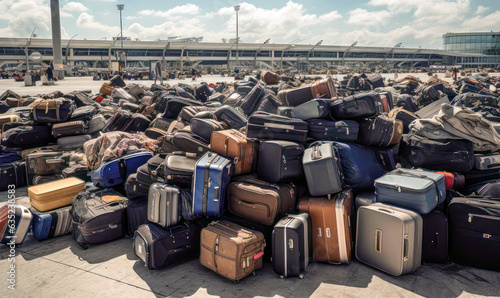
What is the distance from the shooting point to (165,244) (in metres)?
3.19

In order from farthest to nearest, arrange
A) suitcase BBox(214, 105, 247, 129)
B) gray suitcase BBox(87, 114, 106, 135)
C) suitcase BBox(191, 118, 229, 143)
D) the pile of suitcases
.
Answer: gray suitcase BBox(87, 114, 106, 135) < suitcase BBox(214, 105, 247, 129) < suitcase BBox(191, 118, 229, 143) < the pile of suitcases

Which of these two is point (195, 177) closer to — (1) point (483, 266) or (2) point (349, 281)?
(2) point (349, 281)

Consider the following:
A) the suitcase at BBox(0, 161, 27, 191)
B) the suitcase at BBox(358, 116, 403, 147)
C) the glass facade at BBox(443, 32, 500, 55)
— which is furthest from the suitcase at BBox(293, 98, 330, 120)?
the glass facade at BBox(443, 32, 500, 55)

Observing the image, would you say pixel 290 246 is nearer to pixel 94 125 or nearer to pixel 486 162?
pixel 486 162

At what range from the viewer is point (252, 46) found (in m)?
80.0

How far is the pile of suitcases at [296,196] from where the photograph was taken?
9.89 ft

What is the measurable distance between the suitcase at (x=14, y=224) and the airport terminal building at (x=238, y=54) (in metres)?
45.5

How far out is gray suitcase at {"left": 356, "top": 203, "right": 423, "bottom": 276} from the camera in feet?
9.48

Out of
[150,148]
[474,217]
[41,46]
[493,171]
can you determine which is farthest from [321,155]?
[41,46]

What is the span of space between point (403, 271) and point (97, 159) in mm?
4107

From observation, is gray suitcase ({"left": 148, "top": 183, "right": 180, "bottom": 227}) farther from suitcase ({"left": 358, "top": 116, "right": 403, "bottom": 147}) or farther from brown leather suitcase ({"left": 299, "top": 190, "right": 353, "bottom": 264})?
suitcase ({"left": 358, "top": 116, "right": 403, "bottom": 147})

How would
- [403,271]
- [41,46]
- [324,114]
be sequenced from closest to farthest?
[403,271]
[324,114]
[41,46]

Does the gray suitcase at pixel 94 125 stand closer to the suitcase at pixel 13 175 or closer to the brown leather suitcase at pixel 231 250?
the suitcase at pixel 13 175

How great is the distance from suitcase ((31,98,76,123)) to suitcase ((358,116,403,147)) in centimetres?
502
